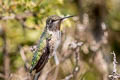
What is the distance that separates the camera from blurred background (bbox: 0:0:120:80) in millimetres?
5602

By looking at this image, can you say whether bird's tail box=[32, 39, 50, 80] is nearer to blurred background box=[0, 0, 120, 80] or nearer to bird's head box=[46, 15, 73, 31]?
bird's head box=[46, 15, 73, 31]

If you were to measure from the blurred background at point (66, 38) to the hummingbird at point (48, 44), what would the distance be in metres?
0.38

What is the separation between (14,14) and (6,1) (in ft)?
1.41

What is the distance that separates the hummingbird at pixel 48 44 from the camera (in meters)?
4.16

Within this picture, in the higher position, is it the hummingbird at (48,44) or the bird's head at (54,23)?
the bird's head at (54,23)

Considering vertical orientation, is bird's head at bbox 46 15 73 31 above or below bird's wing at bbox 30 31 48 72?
above

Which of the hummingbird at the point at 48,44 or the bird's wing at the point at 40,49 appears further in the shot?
the bird's wing at the point at 40,49

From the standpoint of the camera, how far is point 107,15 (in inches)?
356

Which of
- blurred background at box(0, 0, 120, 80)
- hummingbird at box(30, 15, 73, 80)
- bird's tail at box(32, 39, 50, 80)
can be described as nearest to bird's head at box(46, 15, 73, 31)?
hummingbird at box(30, 15, 73, 80)

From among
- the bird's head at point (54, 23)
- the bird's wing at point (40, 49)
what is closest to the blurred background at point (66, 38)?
the bird's wing at point (40, 49)

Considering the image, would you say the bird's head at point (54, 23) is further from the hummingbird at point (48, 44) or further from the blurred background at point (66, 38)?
the blurred background at point (66, 38)

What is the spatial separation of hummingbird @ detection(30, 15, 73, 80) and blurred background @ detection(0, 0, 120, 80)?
1.25ft

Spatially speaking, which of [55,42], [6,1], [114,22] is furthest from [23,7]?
[114,22]

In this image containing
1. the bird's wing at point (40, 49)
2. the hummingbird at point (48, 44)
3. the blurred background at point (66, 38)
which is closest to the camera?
the hummingbird at point (48, 44)
